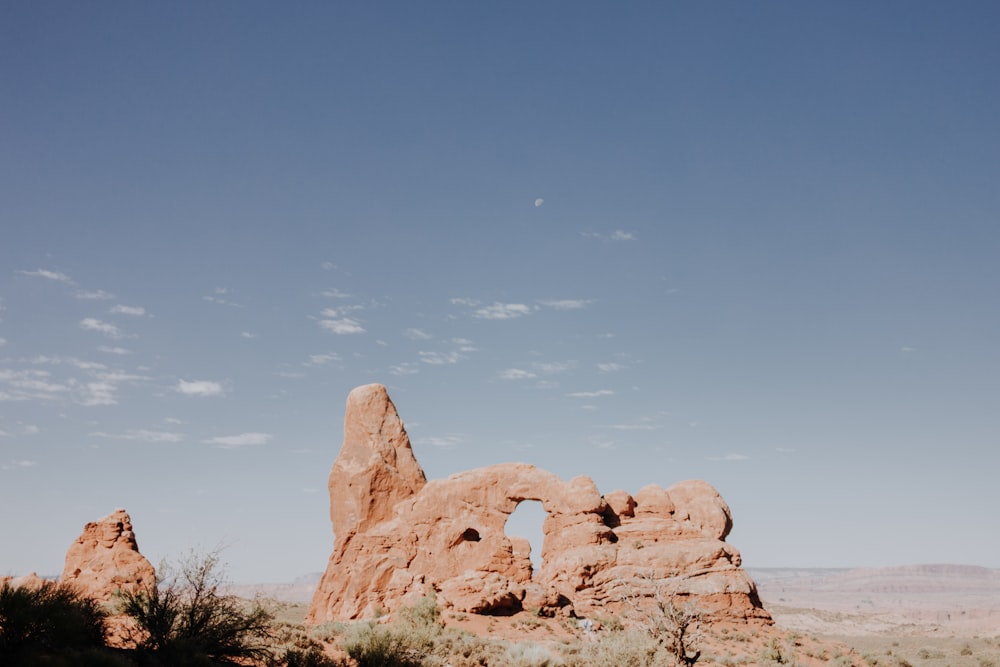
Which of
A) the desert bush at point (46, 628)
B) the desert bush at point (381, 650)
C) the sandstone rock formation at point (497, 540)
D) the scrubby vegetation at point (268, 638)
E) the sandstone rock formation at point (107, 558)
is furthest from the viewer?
the sandstone rock formation at point (497, 540)

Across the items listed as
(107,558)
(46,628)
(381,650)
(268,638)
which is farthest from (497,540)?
(46,628)

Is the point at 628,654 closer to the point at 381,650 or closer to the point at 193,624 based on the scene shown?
the point at 381,650

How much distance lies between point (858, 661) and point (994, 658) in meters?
14.1

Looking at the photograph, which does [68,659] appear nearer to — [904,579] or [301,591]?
[301,591]

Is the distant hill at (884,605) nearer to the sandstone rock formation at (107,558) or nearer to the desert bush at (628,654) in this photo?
the desert bush at (628,654)

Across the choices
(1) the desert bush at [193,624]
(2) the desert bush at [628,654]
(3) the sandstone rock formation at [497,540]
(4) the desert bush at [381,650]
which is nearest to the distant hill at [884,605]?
(3) the sandstone rock formation at [497,540]

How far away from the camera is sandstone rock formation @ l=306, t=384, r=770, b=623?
98.8 ft

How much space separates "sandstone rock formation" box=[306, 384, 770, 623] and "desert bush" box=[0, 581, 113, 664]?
16970mm

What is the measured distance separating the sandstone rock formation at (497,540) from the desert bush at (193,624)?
14319 millimetres

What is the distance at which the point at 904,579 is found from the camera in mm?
198625

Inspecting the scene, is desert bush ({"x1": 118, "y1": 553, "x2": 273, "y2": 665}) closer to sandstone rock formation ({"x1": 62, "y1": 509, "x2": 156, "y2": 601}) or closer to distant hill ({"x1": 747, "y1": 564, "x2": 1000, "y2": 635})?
sandstone rock formation ({"x1": 62, "y1": 509, "x2": 156, "y2": 601})

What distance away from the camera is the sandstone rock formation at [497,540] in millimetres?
30125

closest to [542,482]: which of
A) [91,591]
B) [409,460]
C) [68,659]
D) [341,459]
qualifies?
[409,460]

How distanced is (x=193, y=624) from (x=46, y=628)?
2.75 m
